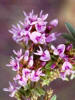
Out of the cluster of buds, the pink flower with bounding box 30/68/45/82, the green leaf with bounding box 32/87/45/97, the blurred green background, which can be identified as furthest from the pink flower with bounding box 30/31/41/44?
the blurred green background

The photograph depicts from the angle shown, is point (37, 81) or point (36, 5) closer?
point (37, 81)

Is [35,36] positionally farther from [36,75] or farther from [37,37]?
[36,75]

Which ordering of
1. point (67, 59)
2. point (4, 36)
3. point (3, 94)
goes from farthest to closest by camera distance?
point (4, 36) → point (3, 94) → point (67, 59)

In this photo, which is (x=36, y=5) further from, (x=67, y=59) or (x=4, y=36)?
(x=67, y=59)

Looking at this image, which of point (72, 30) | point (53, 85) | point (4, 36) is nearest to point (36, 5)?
point (4, 36)

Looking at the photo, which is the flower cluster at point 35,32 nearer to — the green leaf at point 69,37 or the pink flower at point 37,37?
the pink flower at point 37,37

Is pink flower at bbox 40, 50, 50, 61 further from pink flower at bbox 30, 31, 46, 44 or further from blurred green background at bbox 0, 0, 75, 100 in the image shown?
blurred green background at bbox 0, 0, 75, 100

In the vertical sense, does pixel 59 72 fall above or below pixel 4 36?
below

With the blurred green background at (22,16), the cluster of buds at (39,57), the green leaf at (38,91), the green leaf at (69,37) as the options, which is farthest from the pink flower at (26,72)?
the blurred green background at (22,16)
